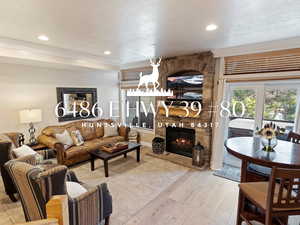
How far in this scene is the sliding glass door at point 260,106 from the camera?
10.0 feet

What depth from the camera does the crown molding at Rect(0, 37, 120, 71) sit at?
9.66 ft

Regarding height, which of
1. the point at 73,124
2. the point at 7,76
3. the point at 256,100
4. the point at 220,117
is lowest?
the point at 73,124

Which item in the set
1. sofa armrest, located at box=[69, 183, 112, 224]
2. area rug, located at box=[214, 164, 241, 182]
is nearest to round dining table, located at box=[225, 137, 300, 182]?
area rug, located at box=[214, 164, 241, 182]

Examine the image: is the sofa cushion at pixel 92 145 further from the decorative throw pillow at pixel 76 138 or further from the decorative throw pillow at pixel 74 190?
the decorative throw pillow at pixel 74 190

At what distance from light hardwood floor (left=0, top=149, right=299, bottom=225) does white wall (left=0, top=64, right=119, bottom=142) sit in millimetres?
1566

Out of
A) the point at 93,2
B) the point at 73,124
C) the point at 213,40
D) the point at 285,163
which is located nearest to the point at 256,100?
the point at 213,40

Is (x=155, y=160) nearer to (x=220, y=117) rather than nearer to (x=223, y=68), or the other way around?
(x=220, y=117)

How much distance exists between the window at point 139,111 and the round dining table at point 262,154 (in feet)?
10.00

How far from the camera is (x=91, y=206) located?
1706 millimetres

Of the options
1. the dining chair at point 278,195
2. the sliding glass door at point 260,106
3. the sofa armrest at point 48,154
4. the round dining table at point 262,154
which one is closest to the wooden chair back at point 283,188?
the dining chair at point 278,195

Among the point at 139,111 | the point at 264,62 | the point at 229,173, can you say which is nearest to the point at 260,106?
the point at 264,62

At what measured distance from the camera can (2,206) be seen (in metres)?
2.36

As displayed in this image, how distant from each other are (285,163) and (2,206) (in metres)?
3.76

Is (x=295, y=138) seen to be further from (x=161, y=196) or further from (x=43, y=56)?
(x=43, y=56)
